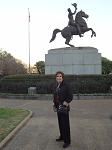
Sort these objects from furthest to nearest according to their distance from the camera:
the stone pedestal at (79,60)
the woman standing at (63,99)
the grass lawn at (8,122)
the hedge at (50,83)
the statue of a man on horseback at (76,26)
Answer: the stone pedestal at (79,60) → the statue of a man on horseback at (76,26) → the hedge at (50,83) → the grass lawn at (8,122) → the woman standing at (63,99)

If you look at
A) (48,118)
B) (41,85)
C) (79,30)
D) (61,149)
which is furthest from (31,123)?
(79,30)

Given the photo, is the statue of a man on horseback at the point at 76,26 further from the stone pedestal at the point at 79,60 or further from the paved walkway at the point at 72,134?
the paved walkway at the point at 72,134

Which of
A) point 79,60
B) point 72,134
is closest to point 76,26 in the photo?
point 79,60

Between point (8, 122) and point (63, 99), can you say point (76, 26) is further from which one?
point (63, 99)

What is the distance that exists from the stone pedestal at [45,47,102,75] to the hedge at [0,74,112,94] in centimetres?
451

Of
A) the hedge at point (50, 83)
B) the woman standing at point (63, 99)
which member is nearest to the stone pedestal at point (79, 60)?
the hedge at point (50, 83)

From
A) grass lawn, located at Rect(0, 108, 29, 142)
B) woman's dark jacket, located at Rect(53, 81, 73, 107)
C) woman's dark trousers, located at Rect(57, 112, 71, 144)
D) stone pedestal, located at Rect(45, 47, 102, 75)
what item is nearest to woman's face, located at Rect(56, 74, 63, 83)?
woman's dark jacket, located at Rect(53, 81, 73, 107)

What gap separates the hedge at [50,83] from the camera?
31859mm

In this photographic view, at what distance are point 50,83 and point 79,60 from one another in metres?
6.69

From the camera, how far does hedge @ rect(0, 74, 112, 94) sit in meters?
31.9

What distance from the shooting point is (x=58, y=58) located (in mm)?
38656

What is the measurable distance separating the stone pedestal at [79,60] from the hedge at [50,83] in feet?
14.8

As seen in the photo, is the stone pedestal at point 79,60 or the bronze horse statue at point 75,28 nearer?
the bronze horse statue at point 75,28

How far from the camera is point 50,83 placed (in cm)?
3212
